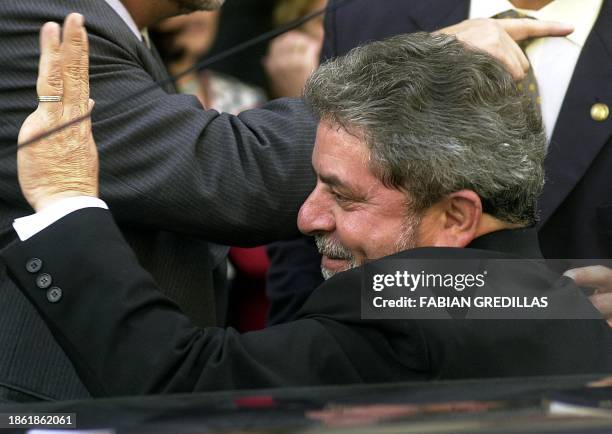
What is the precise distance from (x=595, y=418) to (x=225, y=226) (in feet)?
3.28

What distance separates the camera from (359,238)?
208 cm

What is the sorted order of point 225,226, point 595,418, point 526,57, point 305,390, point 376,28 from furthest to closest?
point 376,28
point 526,57
point 225,226
point 305,390
point 595,418

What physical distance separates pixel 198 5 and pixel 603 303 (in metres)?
1.04

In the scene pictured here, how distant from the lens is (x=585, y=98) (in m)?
2.53

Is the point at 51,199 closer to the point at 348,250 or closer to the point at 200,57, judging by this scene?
the point at 200,57

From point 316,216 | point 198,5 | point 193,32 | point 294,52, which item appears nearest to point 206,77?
point 198,5

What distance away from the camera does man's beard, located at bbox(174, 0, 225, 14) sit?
2.51 meters

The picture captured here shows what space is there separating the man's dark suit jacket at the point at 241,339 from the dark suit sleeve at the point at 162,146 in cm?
25

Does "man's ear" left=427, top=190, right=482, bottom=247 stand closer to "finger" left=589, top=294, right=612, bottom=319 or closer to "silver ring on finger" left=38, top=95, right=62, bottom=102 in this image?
"finger" left=589, top=294, right=612, bottom=319

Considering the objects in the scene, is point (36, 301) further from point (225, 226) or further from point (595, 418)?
point (595, 418)

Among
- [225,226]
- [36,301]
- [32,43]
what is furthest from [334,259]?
[32,43]

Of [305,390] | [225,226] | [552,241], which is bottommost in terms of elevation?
[552,241]

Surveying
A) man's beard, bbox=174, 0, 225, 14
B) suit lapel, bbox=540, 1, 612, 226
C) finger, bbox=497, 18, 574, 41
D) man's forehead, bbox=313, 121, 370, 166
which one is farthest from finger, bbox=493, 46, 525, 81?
man's beard, bbox=174, 0, 225, 14

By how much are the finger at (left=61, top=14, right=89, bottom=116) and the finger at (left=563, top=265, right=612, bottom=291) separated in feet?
3.23
